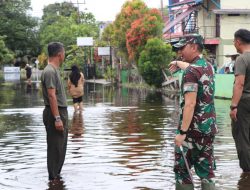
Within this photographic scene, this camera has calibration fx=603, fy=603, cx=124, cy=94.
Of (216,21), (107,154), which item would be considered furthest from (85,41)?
(107,154)

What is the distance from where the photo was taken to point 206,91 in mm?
6207

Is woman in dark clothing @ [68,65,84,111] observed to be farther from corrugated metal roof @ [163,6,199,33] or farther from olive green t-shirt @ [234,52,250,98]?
corrugated metal roof @ [163,6,199,33]

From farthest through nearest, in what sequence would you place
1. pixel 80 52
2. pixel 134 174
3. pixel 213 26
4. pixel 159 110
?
pixel 80 52, pixel 213 26, pixel 159 110, pixel 134 174

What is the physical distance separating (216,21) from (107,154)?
32.1m

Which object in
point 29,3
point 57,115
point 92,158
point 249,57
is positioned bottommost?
point 92,158

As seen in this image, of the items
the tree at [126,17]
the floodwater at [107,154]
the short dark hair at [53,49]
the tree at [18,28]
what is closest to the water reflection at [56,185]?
the floodwater at [107,154]

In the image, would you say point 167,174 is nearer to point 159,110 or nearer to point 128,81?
point 159,110

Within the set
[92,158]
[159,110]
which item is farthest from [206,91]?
[159,110]

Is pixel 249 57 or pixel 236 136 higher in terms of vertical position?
pixel 249 57

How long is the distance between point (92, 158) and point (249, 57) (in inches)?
134

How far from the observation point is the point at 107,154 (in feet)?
34.1

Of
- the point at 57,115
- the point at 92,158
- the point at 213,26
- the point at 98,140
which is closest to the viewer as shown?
the point at 57,115

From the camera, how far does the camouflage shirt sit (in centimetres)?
615

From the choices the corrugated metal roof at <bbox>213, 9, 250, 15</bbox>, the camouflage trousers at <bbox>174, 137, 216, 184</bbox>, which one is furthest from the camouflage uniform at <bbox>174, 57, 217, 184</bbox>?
the corrugated metal roof at <bbox>213, 9, 250, 15</bbox>
